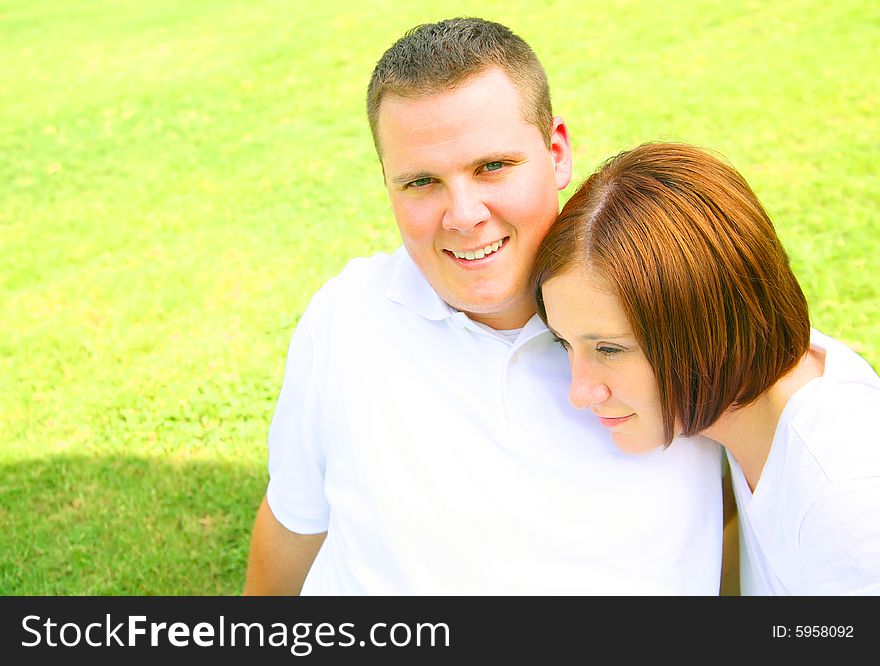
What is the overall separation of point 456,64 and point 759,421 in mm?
1105

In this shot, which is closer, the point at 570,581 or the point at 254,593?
the point at 570,581

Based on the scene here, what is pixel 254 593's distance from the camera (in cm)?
291

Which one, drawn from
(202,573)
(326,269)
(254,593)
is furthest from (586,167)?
(254,593)

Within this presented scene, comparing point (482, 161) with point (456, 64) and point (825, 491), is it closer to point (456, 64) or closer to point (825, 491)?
point (456, 64)

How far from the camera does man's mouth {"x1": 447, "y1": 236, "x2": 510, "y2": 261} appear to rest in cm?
219

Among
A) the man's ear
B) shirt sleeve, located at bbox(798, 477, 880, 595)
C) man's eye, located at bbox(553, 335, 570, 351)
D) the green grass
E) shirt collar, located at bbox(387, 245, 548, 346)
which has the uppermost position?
the green grass

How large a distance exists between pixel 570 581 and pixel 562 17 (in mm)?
9128

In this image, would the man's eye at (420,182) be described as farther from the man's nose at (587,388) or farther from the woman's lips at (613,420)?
the woman's lips at (613,420)

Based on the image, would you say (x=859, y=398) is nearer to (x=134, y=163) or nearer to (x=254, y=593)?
(x=254, y=593)

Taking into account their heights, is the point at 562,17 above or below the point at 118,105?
above

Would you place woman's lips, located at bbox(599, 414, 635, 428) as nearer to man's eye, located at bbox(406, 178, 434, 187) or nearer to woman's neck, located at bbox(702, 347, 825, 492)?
woman's neck, located at bbox(702, 347, 825, 492)

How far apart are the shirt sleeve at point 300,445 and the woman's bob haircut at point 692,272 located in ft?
2.46

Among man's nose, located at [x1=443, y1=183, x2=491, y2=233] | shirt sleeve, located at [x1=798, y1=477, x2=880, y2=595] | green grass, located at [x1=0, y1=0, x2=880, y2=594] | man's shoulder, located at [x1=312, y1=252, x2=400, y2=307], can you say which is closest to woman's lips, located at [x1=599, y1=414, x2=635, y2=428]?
shirt sleeve, located at [x1=798, y1=477, x2=880, y2=595]

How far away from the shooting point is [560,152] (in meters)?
2.41
